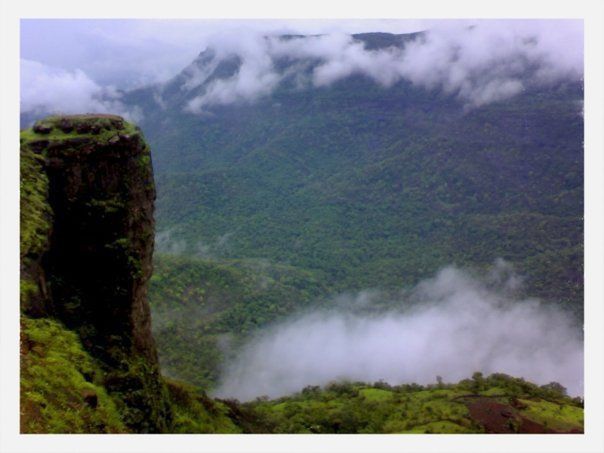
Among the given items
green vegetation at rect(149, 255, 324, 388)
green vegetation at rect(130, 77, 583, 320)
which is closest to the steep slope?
green vegetation at rect(149, 255, 324, 388)

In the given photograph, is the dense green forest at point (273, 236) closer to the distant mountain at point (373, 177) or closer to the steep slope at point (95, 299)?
the steep slope at point (95, 299)

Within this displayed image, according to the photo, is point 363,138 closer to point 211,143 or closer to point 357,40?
point 357,40

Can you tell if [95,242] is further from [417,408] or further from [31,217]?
[417,408]

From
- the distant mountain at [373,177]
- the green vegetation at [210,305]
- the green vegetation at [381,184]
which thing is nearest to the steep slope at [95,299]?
the green vegetation at [210,305]

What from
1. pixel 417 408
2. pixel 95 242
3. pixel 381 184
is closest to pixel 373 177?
pixel 381 184

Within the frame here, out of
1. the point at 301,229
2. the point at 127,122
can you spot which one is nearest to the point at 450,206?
the point at 301,229

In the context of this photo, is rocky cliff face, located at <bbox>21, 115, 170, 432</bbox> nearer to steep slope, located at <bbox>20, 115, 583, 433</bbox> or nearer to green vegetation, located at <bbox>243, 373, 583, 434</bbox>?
steep slope, located at <bbox>20, 115, 583, 433</bbox>

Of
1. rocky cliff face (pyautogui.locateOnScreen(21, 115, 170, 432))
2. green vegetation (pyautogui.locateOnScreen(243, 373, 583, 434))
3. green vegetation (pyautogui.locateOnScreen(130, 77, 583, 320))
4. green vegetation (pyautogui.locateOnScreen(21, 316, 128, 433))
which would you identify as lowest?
green vegetation (pyautogui.locateOnScreen(243, 373, 583, 434))
